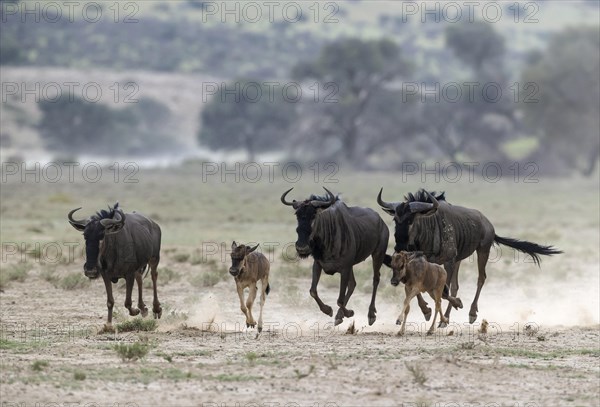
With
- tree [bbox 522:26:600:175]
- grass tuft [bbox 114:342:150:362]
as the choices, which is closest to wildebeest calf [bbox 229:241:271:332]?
grass tuft [bbox 114:342:150:362]

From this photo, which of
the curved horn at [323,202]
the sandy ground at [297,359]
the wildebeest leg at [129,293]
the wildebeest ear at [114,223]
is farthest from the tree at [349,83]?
the wildebeest ear at [114,223]

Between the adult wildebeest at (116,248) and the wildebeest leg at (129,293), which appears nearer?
the adult wildebeest at (116,248)

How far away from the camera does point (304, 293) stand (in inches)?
824

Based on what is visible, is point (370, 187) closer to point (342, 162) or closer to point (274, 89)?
point (342, 162)

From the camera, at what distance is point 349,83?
285 ft

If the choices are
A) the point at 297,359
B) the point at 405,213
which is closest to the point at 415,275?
the point at 405,213

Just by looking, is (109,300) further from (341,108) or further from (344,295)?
(341,108)

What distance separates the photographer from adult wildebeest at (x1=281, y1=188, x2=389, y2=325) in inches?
616

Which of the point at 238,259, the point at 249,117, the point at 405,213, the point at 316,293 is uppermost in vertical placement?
the point at 249,117

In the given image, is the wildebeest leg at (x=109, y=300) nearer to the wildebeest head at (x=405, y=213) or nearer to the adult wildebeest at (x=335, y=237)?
the adult wildebeest at (x=335, y=237)

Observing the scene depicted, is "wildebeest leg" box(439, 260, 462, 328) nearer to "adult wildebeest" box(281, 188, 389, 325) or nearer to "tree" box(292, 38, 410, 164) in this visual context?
"adult wildebeest" box(281, 188, 389, 325)

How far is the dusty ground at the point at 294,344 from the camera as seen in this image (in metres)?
11.2

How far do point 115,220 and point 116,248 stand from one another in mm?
349

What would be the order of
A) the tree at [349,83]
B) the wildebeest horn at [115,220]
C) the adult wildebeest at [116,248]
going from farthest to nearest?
the tree at [349,83]
the wildebeest horn at [115,220]
the adult wildebeest at [116,248]
